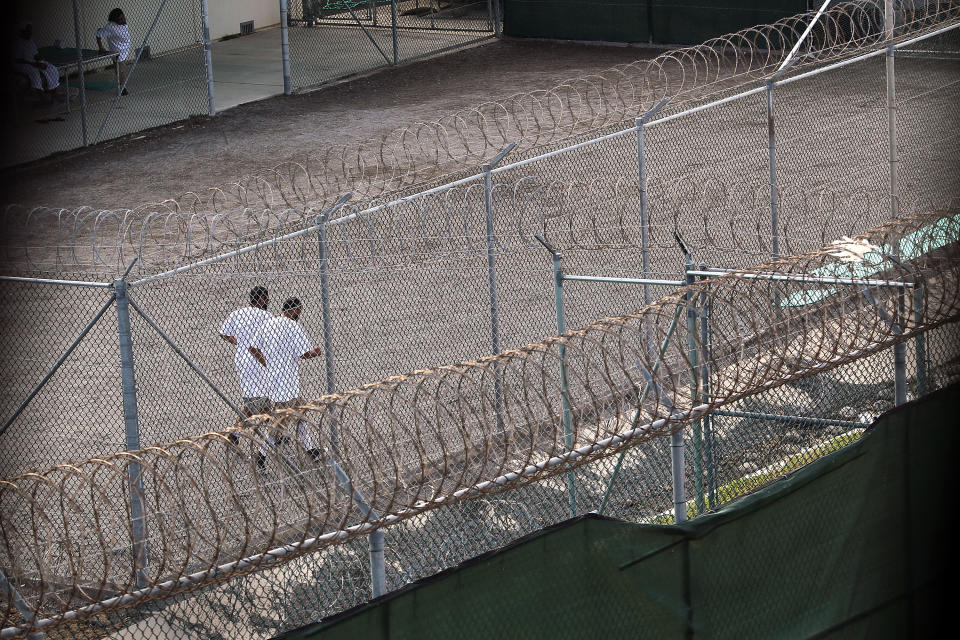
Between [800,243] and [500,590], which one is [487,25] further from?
[500,590]

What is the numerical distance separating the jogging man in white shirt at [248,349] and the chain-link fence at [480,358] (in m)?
0.24

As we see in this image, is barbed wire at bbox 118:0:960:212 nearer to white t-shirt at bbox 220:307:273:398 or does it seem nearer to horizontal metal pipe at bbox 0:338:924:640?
white t-shirt at bbox 220:307:273:398

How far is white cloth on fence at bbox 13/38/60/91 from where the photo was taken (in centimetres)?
1920

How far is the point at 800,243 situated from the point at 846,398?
365cm

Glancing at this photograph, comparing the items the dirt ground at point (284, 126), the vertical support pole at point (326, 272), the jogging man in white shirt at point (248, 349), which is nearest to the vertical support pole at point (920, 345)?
the vertical support pole at point (326, 272)

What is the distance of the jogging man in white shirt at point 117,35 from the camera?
20656mm

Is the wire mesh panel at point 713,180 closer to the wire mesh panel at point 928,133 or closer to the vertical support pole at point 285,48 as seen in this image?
the wire mesh panel at point 928,133

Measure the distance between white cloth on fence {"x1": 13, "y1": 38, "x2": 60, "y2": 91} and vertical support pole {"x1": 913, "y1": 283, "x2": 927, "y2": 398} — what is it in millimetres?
14858

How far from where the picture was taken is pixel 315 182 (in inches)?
673

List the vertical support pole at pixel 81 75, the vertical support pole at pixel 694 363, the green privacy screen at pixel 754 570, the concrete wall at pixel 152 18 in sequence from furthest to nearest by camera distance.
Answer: the concrete wall at pixel 152 18
the vertical support pole at pixel 81 75
the vertical support pole at pixel 694 363
the green privacy screen at pixel 754 570

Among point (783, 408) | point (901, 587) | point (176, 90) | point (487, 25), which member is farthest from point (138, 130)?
point (901, 587)

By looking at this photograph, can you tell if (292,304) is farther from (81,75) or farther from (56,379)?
(81,75)

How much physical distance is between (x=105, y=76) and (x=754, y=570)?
724 inches

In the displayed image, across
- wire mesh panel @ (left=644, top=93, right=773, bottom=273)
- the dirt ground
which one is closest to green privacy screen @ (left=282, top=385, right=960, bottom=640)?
wire mesh panel @ (left=644, top=93, right=773, bottom=273)
